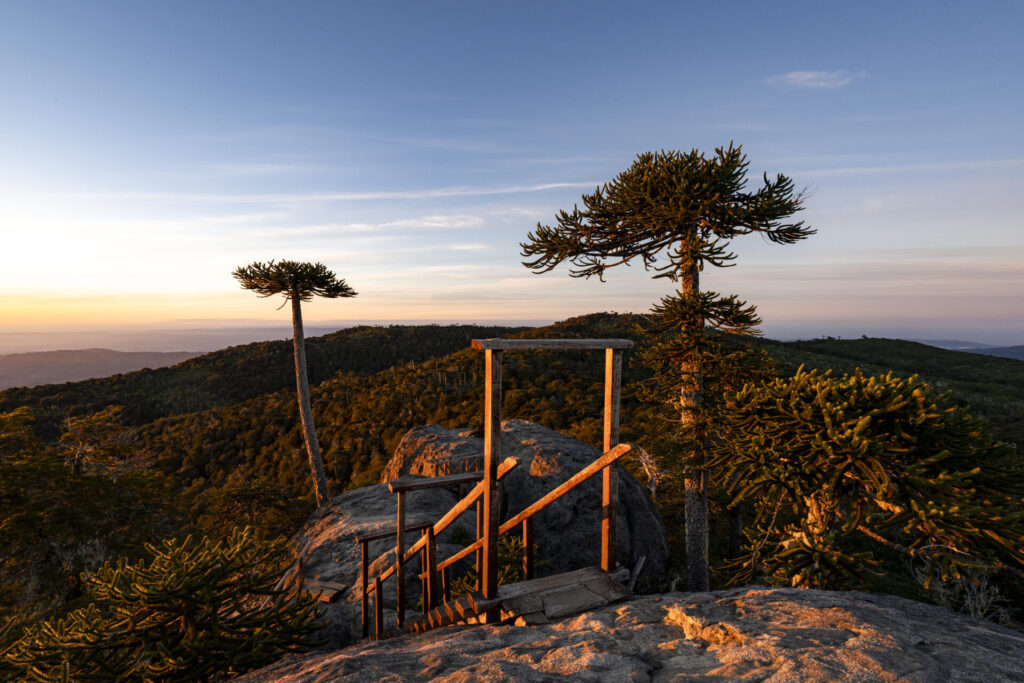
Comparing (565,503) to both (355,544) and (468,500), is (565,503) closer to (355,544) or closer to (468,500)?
(355,544)

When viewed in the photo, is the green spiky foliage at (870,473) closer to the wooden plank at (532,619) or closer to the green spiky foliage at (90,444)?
the wooden plank at (532,619)

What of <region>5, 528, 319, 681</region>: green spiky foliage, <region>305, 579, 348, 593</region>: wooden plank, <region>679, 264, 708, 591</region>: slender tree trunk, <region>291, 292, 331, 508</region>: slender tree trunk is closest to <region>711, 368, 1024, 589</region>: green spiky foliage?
<region>679, 264, 708, 591</region>: slender tree trunk

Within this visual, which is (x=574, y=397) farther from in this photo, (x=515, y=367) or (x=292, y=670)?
(x=292, y=670)

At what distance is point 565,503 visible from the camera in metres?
12.1

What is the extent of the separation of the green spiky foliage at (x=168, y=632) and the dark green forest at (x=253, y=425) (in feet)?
22.8

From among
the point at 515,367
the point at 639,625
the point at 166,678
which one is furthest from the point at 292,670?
the point at 515,367

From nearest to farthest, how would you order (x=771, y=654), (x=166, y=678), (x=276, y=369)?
(x=771, y=654)
(x=166, y=678)
(x=276, y=369)

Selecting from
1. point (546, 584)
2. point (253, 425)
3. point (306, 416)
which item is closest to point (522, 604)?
point (546, 584)

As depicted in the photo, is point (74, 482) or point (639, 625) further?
point (74, 482)

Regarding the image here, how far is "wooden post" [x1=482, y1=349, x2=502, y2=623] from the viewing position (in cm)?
500

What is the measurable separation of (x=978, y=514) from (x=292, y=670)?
7.20 m

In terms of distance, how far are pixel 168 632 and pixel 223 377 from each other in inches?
2787

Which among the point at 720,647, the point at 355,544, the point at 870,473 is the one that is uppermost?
the point at 870,473

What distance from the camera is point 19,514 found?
12.4 m
